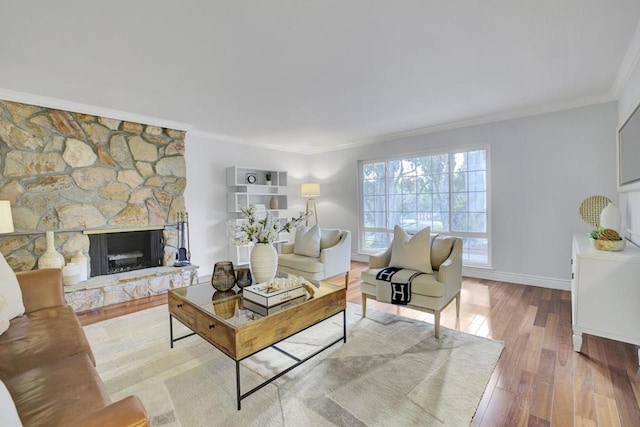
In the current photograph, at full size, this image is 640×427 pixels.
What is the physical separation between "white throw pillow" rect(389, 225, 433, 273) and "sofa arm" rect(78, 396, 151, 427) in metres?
2.42

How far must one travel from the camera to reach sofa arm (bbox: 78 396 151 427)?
90 cm

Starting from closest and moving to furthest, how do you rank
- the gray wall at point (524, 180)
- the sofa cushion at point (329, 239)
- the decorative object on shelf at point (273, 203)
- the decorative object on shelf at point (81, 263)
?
1. the decorative object on shelf at point (81, 263)
2. the gray wall at point (524, 180)
3. the sofa cushion at point (329, 239)
4. the decorative object on shelf at point (273, 203)

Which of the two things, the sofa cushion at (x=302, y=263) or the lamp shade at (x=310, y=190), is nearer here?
the sofa cushion at (x=302, y=263)

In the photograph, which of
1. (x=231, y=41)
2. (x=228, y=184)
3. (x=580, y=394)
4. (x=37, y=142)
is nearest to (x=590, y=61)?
(x=580, y=394)

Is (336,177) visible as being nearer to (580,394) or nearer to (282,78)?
(282,78)

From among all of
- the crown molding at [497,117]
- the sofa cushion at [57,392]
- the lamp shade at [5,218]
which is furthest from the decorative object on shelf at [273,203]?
the sofa cushion at [57,392]

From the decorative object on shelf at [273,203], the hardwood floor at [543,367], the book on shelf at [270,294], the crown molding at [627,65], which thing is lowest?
A: the hardwood floor at [543,367]

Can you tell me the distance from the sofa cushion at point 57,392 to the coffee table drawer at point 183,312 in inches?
26.9

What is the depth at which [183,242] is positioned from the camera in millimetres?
4547

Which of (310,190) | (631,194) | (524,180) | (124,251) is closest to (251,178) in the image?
(310,190)

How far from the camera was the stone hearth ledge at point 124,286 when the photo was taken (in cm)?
334

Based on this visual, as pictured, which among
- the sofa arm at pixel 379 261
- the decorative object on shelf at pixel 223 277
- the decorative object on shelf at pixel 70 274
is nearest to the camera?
the decorative object on shelf at pixel 223 277

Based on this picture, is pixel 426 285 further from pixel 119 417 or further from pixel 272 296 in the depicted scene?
pixel 119 417

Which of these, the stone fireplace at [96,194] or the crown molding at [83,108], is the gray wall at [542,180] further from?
the stone fireplace at [96,194]
